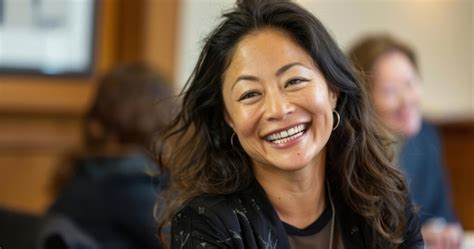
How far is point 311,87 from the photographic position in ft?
4.75

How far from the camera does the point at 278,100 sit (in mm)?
1423

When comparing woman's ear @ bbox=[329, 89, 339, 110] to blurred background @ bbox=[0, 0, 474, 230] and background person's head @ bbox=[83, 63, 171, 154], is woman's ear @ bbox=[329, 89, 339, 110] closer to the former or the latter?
background person's head @ bbox=[83, 63, 171, 154]

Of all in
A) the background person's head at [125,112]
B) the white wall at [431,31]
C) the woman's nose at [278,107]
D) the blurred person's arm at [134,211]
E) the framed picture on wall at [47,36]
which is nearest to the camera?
the woman's nose at [278,107]

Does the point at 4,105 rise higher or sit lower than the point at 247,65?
lower

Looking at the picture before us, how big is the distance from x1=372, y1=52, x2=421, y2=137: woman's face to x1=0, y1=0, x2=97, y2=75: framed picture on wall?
1.28 metres

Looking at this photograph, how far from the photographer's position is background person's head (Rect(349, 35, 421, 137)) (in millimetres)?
2830

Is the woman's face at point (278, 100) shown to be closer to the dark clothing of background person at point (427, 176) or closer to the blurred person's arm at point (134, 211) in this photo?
the blurred person's arm at point (134, 211)

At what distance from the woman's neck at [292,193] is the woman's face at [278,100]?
0.04 metres

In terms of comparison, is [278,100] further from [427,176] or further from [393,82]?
[427,176]

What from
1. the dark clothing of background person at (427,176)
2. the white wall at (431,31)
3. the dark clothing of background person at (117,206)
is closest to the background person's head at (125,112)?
the dark clothing of background person at (117,206)

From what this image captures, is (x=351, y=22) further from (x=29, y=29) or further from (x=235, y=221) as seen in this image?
(x=235, y=221)

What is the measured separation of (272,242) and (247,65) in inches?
11.3

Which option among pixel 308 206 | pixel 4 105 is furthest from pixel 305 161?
pixel 4 105

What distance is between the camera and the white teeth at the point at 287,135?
4.71ft
